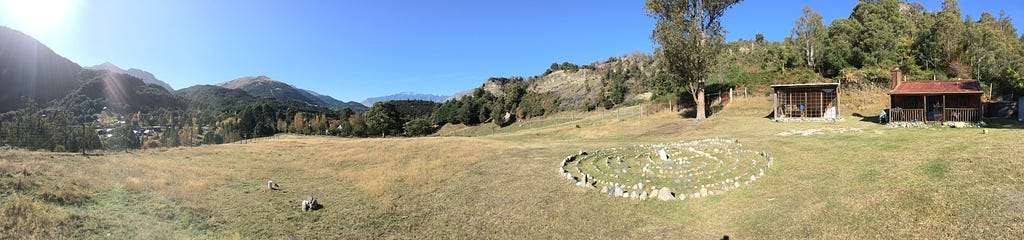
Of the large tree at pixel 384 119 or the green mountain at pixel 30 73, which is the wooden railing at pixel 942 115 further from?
the green mountain at pixel 30 73

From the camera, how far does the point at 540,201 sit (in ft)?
48.6

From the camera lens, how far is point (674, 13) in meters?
41.7

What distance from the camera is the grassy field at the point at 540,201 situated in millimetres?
10188

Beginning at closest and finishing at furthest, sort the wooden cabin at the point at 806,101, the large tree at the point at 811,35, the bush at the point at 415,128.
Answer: the wooden cabin at the point at 806,101 → the large tree at the point at 811,35 → the bush at the point at 415,128

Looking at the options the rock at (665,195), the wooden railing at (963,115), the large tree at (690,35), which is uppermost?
the large tree at (690,35)

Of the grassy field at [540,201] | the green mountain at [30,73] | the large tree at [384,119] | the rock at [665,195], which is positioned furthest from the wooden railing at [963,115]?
the green mountain at [30,73]

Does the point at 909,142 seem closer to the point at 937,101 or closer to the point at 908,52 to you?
the point at 937,101

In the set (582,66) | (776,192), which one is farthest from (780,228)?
(582,66)

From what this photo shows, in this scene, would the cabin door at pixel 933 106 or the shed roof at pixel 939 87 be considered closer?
the shed roof at pixel 939 87

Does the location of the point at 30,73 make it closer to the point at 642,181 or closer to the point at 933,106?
the point at 642,181

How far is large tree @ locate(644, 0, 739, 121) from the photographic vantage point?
41.3 metres

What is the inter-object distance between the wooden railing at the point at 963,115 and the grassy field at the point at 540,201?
499 inches

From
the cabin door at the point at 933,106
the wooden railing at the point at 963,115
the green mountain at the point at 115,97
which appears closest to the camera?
the wooden railing at the point at 963,115

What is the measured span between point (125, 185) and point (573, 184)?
18527 millimetres
